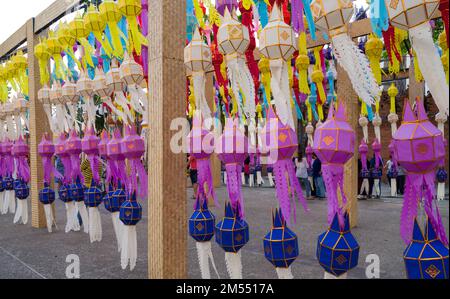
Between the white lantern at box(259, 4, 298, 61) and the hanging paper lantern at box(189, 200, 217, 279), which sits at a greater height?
the white lantern at box(259, 4, 298, 61)

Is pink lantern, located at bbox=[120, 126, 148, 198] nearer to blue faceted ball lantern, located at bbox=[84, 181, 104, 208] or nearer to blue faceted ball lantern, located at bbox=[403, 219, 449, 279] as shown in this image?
blue faceted ball lantern, located at bbox=[84, 181, 104, 208]

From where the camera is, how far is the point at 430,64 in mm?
1559

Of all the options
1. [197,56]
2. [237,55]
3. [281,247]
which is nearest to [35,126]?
[197,56]

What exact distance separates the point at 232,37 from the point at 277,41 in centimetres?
35

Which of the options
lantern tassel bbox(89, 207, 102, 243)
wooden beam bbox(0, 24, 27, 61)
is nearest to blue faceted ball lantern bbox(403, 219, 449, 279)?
lantern tassel bbox(89, 207, 102, 243)

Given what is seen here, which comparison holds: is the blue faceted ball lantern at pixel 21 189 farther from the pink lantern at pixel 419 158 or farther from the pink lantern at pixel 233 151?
the pink lantern at pixel 419 158

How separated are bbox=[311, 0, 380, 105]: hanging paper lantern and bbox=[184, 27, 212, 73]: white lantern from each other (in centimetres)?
93

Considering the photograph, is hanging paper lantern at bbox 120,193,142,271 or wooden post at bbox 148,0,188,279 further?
hanging paper lantern at bbox 120,193,142,271

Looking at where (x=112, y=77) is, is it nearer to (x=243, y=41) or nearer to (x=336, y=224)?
(x=243, y=41)

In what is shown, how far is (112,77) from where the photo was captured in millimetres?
3346

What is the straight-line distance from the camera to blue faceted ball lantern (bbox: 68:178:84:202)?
4.52 meters

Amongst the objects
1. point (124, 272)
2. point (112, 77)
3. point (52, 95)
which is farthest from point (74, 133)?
point (124, 272)
